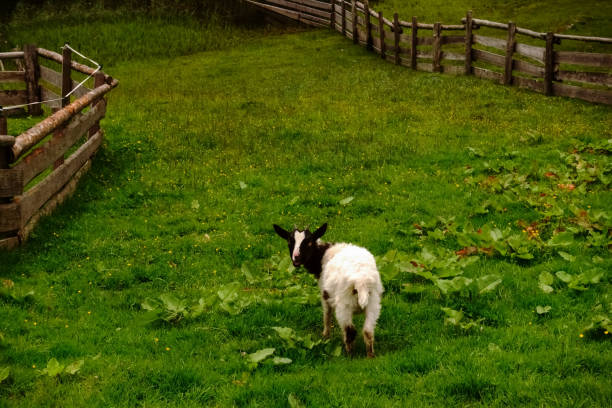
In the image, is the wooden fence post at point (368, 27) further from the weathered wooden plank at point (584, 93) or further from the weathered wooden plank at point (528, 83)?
the weathered wooden plank at point (584, 93)

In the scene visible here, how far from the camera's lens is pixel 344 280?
244 inches

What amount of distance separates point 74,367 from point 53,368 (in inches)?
7.1

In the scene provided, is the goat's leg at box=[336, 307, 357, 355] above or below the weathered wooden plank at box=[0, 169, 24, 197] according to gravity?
below

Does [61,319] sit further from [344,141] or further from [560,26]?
[560,26]

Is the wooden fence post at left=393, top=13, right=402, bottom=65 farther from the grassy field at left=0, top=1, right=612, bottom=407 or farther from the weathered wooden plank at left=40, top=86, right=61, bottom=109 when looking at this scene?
the weathered wooden plank at left=40, top=86, right=61, bottom=109

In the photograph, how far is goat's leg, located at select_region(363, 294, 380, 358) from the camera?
611 centimetres

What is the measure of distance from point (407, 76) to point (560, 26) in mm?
10292

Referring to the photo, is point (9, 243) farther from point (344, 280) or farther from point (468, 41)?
point (468, 41)

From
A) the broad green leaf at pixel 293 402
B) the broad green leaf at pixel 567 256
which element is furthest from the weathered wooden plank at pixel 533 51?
the broad green leaf at pixel 293 402

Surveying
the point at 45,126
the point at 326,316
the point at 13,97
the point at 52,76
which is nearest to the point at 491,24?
the point at 52,76

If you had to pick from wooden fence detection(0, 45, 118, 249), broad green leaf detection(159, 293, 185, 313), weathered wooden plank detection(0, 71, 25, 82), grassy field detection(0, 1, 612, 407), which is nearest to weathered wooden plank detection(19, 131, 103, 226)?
wooden fence detection(0, 45, 118, 249)

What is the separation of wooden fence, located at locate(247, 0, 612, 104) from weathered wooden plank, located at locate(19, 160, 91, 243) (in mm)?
12897

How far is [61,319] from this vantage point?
24.6 ft

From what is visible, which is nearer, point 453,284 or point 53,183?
point 453,284
